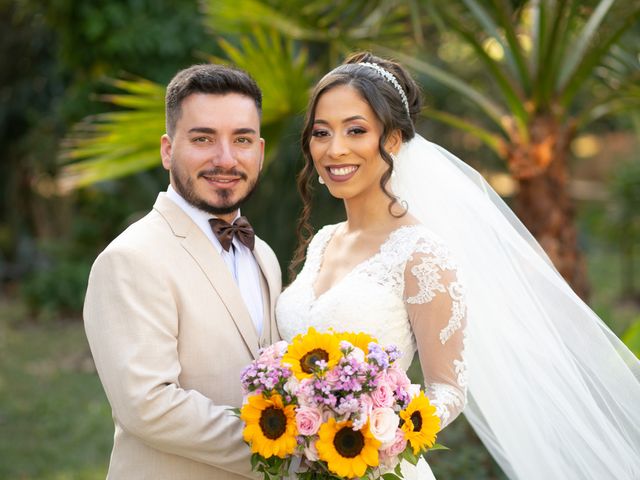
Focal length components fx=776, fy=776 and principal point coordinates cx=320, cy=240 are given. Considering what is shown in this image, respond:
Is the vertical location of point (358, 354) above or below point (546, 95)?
below

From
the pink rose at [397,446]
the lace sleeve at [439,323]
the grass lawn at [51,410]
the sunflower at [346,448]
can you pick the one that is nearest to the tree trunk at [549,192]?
the lace sleeve at [439,323]

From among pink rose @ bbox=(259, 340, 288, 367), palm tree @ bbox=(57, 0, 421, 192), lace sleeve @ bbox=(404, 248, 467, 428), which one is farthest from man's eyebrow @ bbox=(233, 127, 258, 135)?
palm tree @ bbox=(57, 0, 421, 192)

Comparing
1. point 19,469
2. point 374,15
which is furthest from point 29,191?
point 374,15

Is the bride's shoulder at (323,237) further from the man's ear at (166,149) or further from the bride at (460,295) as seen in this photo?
the man's ear at (166,149)

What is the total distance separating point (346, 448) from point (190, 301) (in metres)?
0.78

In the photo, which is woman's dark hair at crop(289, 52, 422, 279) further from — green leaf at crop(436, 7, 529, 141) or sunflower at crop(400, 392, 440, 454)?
green leaf at crop(436, 7, 529, 141)

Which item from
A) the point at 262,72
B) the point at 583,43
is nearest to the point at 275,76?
the point at 262,72

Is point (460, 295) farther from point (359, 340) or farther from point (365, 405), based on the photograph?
point (365, 405)

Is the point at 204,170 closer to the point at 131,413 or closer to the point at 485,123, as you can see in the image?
the point at 131,413

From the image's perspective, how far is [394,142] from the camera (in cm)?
299

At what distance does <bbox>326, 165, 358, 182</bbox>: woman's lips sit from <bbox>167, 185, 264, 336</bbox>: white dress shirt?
1.45ft

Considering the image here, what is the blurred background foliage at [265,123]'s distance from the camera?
16.2ft

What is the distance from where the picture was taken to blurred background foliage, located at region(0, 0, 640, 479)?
4938 mm

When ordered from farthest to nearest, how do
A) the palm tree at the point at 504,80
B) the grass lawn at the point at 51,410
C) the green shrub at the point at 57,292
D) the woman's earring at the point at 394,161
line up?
the green shrub at the point at 57,292
the grass lawn at the point at 51,410
the palm tree at the point at 504,80
the woman's earring at the point at 394,161
